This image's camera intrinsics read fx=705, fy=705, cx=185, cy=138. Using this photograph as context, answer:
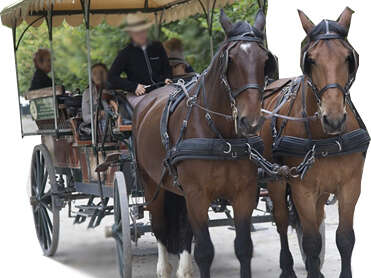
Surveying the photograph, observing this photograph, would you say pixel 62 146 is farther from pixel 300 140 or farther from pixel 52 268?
pixel 300 140

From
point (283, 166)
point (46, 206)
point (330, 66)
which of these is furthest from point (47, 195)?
point (330, 66)

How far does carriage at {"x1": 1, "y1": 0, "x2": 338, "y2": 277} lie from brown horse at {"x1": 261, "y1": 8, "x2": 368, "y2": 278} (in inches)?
20.5

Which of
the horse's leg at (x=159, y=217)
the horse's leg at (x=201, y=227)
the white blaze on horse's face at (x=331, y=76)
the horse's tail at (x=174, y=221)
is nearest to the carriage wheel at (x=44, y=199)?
the horse's leg at (x=159, y=217)

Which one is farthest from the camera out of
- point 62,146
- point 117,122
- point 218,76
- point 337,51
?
point 62,146

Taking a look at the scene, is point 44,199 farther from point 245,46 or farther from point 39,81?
point 245,46

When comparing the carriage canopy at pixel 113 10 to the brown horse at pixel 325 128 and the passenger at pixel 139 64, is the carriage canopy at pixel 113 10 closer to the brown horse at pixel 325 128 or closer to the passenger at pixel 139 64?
the passenger at pixel 139 64

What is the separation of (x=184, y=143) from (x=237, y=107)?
71 cm

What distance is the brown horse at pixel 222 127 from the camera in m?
5.07

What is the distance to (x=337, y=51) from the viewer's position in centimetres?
512

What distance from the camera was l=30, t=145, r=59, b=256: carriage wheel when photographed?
8586 mm

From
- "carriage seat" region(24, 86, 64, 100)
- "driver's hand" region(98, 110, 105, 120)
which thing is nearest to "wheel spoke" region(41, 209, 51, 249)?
"carriage seat" region(24, 86, 64, 100)

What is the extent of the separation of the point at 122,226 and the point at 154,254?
1.60 m

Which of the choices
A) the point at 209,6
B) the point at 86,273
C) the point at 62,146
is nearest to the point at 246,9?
the point at 209,6

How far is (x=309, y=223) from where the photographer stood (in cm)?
564
